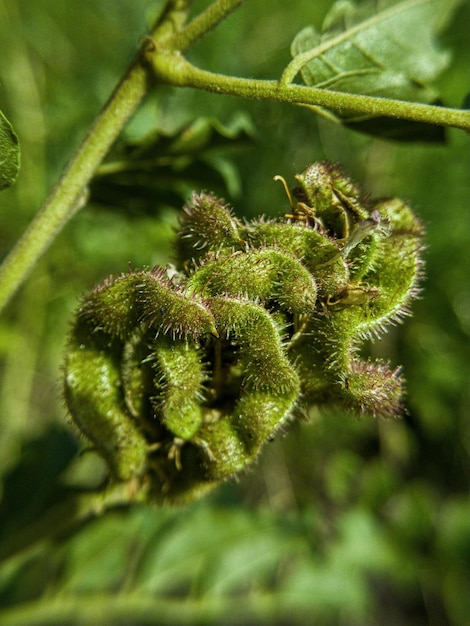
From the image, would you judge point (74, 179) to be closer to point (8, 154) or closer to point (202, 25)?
point (8, 154)

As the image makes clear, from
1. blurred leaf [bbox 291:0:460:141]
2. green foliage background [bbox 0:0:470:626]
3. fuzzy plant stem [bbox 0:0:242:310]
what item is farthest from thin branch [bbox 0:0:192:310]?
green foliage background [bbox 0:0:470:626]

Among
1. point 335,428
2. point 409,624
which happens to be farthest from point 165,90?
point 409,624

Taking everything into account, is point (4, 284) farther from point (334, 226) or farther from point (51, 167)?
point (51, 167)

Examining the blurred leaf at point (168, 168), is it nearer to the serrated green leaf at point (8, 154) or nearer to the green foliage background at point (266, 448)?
the green foliage background at point (266, 448)

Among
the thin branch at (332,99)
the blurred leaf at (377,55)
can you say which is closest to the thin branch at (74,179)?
the thin branch at (332,99)

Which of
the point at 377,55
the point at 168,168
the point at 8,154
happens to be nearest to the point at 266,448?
the point at 168,168

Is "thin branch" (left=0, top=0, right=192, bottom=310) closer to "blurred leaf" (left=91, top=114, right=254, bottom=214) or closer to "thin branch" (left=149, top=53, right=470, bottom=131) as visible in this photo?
"thin branch" (left=149, top=53, right=470, bottom=131)
